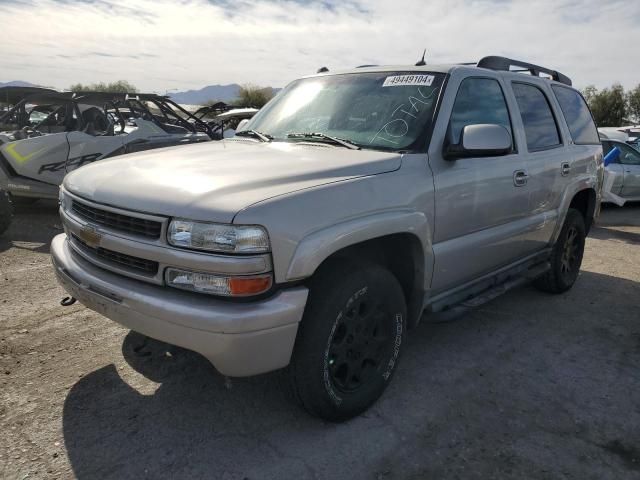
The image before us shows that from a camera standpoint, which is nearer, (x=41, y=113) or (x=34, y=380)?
(x=34, y=380)

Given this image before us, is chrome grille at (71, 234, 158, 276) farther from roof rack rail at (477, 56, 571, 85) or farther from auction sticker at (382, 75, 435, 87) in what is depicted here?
roof rack rail at (477, 56, 571, 85)

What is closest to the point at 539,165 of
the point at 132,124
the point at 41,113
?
the point at 132,124

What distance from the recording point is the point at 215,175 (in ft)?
8.52

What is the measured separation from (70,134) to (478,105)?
638 cm

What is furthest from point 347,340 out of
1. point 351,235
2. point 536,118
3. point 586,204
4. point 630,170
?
point 630,170

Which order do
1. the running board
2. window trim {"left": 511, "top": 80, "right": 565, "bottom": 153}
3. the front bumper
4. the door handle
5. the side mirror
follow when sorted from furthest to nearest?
1. window trim {"left": 511, "top": 80, "right": 565, "bottom": 153}
2. the door handle
3. the running board
4. the side mirror
5. the front bumper

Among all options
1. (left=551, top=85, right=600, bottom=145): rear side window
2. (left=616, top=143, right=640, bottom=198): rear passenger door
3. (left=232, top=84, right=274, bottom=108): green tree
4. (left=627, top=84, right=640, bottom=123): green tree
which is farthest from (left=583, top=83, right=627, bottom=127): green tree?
(left=551, top=85, right=600, bottom=145): rear side window

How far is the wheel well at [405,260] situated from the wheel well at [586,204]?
2756mm

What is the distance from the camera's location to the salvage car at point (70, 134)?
Answer: 7641 millimetres

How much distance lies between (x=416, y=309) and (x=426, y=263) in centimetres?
30

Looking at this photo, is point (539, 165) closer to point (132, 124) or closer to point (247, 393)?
point (247, 393)

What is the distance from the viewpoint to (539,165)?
4188mm

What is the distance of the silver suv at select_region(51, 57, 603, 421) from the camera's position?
2.29 m

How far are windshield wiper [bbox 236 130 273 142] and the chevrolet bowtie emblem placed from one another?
1354 millimetres
